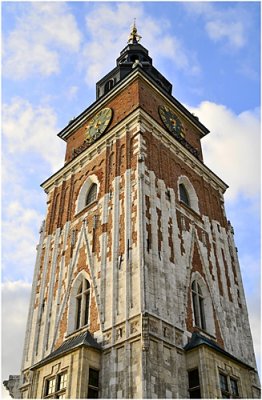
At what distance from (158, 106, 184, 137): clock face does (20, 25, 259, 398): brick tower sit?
11 cm

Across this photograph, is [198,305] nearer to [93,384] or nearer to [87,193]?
[93,384]

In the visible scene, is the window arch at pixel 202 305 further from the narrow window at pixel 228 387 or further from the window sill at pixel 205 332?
the narrow window at pixel 228 387

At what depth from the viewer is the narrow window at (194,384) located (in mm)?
18078

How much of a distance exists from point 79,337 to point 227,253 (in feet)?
34.7

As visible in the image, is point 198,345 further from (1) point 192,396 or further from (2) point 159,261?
(2) point 159,261

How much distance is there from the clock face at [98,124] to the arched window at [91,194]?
135 inches

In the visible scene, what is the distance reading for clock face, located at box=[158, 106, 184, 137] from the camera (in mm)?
29438

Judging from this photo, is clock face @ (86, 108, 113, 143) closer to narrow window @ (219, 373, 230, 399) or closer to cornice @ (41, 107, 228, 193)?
cornice @ (41, 107, 228, 193)

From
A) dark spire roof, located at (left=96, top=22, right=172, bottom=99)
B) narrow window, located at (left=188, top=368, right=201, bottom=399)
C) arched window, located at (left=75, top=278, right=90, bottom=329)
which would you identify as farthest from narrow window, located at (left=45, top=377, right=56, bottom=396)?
dark spire roof, located at (left=96, top=22, right=172, bottom=99)

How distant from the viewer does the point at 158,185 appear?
960 inches

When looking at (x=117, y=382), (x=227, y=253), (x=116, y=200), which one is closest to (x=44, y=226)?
(x=116, y=200)

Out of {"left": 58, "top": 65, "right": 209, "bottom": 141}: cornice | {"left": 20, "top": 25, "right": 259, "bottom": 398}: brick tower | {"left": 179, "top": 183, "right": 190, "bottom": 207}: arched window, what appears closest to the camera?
{"left": 20, "top": 25, "right": 259, "bottom": 398}: brick tower

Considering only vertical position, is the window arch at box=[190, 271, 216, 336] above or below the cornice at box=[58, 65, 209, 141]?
below

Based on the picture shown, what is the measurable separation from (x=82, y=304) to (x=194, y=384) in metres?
6.20
